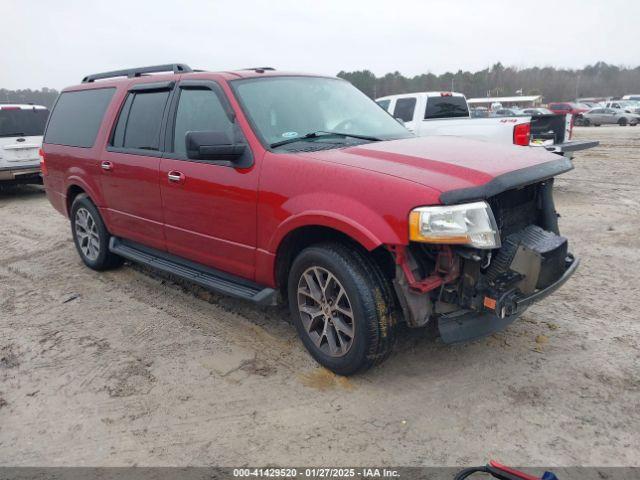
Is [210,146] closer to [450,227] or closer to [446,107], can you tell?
[450,227]

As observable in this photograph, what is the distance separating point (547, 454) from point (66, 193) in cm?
542

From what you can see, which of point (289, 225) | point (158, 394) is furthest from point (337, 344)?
point (158, 394)

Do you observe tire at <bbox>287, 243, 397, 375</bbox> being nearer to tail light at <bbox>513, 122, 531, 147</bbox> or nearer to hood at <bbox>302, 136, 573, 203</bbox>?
hood at <bbox>302, 136, 573, 203</bbox>

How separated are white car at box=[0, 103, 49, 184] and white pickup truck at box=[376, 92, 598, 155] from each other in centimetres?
722

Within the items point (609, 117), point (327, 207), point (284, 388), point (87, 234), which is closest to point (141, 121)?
point (87, 234)

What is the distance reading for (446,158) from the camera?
322 cm

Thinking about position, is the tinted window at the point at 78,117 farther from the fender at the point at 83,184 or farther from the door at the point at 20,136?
the door at the point at 20,136

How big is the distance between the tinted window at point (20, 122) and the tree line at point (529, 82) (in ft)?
195

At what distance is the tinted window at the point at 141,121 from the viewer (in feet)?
14.4

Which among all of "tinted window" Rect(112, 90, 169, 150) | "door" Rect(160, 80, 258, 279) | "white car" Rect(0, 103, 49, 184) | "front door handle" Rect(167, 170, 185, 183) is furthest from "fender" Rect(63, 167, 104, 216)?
"white car" Rect(0, 103, 49, 184)

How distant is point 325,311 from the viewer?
3328mm

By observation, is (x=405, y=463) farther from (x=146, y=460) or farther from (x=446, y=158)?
(x=446, y=158)

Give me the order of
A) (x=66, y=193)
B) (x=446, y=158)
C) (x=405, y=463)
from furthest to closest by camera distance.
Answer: (x=66, y=193) → (x=446, y=158) → (x=405, y=463)

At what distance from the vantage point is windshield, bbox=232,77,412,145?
3736 mm
